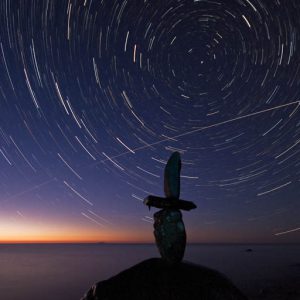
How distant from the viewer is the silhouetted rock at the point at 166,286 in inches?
414

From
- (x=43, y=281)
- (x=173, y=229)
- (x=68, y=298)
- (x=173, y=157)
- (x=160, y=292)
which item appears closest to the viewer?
(x=160, y=292)

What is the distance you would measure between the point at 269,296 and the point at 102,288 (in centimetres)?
3161

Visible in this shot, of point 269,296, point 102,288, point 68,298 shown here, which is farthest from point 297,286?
point 102,288

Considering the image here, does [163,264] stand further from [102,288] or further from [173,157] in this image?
[173,157]

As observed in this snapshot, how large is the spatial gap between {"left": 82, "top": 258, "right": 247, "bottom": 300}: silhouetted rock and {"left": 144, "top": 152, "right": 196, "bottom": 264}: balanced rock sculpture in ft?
1.92

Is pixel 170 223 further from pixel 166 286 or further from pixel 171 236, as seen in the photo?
pixel 166 286

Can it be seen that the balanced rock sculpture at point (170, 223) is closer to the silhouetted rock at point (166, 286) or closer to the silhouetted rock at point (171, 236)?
the silhouetted rock at point (171, 236)

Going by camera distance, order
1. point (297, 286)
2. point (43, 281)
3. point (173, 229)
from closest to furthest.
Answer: point (173, 229) < point (297, 286) < point (43, 281)

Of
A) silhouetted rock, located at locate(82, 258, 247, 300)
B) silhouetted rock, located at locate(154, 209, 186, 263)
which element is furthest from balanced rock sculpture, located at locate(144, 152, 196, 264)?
silhouetted rock, located at locate(82, 258, 247, 300)

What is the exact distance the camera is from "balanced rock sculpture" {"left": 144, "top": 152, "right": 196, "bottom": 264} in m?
11.9

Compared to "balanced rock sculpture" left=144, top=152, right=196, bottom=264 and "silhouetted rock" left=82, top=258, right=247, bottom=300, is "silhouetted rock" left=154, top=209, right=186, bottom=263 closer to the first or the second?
"balanced rock sculpture" left=144, top=152, right=196, bottom=264

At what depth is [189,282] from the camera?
10.9 m

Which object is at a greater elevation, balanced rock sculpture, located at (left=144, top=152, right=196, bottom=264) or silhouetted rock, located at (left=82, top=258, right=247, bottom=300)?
balanced rock sculpture, located at (left=144, top=152, right=196, bottom=264)

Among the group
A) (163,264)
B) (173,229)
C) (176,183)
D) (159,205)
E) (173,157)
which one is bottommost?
(163,264)
